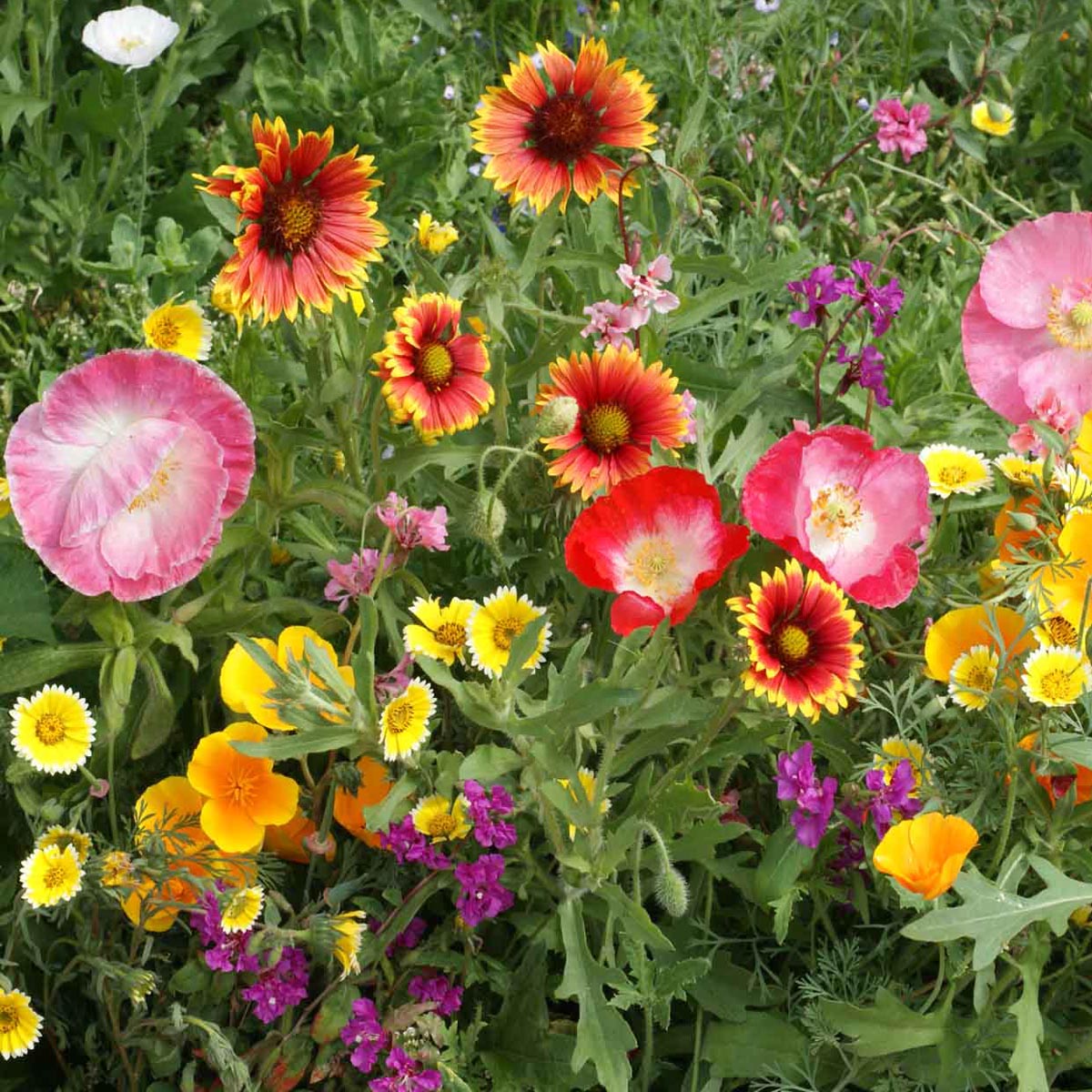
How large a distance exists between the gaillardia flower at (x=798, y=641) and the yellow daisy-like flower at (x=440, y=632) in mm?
304

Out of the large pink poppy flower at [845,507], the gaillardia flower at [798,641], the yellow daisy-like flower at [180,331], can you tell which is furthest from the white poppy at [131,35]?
the gaillardia flower at [798,641]

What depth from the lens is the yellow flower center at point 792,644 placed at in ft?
4.34

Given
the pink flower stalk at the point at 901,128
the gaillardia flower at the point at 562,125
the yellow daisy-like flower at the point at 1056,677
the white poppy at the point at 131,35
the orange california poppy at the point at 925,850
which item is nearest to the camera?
the orange california poppy at the point at 925,850

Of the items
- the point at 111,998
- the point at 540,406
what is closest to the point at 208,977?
the point at 111,998

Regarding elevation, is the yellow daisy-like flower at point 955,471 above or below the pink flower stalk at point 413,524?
below

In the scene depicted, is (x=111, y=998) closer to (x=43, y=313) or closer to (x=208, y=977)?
(x=208, y=977)

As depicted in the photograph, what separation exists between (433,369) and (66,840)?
0.61 metres

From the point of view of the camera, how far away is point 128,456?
145 centimetres

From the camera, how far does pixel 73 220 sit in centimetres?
247

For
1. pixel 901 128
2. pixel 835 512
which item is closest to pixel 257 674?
pixel 835 512

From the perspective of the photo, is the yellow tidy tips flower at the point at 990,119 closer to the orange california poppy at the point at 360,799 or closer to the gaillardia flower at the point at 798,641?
the gaillardia flower at the point at 798,641

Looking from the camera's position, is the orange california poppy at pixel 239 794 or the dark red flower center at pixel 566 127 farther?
the dark red flower center at pixel 566 127

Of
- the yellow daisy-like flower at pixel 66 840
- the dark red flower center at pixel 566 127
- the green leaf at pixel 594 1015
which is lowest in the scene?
the green leaf at pixel 594 1015

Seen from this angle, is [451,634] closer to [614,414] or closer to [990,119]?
[614,414]
